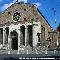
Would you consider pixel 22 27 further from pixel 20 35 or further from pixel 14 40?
pixel 14 40

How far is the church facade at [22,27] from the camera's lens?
254ft

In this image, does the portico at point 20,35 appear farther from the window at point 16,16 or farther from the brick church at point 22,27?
the window at point 16,16

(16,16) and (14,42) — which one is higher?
(16,16)

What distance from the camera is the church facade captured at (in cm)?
7731

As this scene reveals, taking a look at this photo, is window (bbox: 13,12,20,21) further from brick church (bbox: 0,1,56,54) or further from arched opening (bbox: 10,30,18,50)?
arched opening (bbox: 10,30,18,50)

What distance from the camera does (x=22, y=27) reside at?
79.7 metres

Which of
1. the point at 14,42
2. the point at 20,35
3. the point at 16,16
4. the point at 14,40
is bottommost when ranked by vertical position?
the point at 14,42

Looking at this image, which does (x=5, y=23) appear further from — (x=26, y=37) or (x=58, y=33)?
(x=58, y=33)

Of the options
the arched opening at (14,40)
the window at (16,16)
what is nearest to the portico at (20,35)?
the arched opening at (14,40)

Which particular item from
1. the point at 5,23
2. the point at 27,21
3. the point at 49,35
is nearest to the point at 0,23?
the point at 5,23

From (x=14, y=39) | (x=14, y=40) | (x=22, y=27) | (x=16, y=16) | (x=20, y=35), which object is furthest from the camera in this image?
(x=16, y=16)

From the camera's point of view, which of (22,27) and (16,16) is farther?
(16,16)

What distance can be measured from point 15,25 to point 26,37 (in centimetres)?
489

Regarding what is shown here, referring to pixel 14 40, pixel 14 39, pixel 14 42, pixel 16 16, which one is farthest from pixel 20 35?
pixel 16 16
